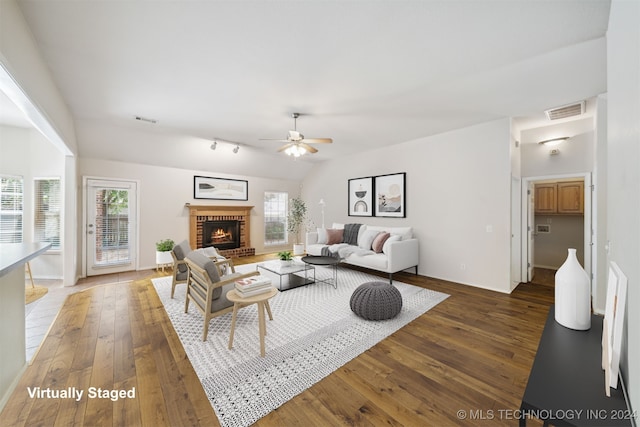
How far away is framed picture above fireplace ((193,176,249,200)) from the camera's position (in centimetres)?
628

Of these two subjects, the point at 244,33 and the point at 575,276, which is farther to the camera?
the point at 244,33

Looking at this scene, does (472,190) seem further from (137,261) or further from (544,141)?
(137,261)

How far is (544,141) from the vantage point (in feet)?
13.7

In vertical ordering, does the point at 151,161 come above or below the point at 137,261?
above

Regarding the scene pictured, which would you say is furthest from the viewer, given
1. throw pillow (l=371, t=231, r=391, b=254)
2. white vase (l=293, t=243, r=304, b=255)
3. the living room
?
white vase (l=293, t=243, r=304, b=255)

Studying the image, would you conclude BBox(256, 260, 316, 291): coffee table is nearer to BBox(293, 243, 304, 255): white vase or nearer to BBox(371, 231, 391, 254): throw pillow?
BBox(371, 231, 391, 254): throw pillow

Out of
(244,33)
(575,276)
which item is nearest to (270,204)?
(244,33)

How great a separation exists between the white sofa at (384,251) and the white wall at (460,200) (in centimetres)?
31

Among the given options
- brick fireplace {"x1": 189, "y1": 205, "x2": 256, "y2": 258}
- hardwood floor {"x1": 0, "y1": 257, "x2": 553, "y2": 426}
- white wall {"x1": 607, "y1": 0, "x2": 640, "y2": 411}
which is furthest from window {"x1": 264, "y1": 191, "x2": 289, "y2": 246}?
white wall {"x1": 607, "y1": 0, "x2": 640, "y2": 411}

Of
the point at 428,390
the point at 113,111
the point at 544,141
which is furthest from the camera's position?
the point at 544,141

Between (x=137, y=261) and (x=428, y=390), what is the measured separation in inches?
233

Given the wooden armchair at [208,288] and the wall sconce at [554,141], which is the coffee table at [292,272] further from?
the wall sconce at [554,141]

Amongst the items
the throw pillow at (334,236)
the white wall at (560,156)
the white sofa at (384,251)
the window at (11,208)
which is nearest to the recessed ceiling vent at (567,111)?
the white wall at (560,156)

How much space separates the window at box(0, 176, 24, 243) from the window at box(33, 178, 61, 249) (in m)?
0.20
